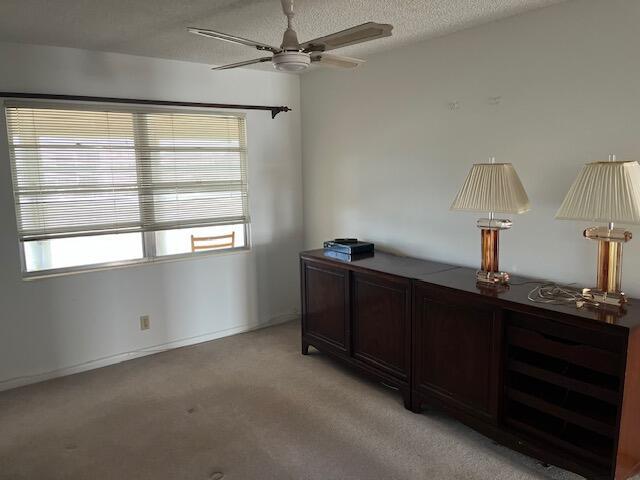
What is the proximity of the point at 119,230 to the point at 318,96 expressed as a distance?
6.72ft

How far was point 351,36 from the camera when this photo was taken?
1995 mm

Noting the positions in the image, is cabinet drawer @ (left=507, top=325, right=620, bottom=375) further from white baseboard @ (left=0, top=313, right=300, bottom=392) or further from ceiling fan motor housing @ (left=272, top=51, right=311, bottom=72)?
white baseboard @ (left=0, top=313, right=300, bottom=392)

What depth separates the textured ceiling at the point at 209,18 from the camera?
96.5 inches

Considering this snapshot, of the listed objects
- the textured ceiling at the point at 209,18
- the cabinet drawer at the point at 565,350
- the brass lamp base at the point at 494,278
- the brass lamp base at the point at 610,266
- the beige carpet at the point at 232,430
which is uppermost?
the textured ceiling at the point at 209,18

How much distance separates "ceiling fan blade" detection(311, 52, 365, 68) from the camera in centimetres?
230

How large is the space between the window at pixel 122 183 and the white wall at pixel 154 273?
11cm

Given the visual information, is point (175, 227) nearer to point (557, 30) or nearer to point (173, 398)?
point (173, 398)

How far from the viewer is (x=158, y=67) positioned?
3.67 metres

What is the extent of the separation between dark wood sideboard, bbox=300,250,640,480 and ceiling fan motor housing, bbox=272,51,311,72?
4.53 ft

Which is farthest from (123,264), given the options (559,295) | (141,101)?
(559,295)

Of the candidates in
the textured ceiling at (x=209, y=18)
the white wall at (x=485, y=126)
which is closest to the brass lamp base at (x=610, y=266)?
the white wall at (x=485, y=126)

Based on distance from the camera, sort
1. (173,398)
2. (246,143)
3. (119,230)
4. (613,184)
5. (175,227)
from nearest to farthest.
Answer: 1. (613,184)
2. (173,398)
3. (119,230)
4. (175,227)
5. (246,143)

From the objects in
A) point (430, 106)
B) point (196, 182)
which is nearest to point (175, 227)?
point (196, 182)

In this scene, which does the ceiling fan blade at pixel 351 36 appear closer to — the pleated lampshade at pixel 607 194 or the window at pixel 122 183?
the pleated lampshade at pixel 607 194
